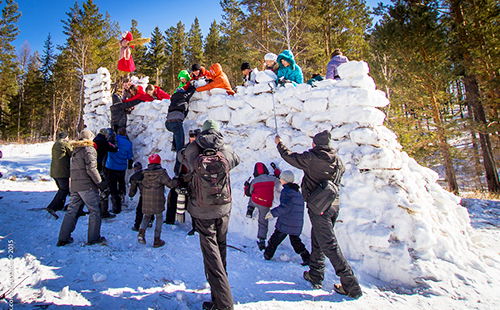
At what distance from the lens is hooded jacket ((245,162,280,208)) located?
150 inches

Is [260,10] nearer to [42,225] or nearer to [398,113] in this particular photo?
[398,113]

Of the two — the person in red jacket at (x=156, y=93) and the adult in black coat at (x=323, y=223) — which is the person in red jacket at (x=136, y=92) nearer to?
the person in red jacket at (x=156, y=93)

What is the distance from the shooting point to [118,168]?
17.6ft

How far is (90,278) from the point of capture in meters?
2.66

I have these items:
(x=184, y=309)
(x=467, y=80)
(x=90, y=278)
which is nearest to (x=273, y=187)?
(x=184, y=309)

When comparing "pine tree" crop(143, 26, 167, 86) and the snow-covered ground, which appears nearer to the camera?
the snow-covered ground

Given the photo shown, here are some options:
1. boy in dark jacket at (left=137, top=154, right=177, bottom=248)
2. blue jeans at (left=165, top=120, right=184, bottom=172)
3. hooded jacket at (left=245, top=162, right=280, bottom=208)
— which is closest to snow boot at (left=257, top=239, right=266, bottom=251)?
hooded jacket at (left=245, top=162, right=280, bottom=208)

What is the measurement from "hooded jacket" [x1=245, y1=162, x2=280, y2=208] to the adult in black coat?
923 mm

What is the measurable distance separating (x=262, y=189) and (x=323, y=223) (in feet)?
4.17

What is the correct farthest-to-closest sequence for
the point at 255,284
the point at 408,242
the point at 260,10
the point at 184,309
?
the point at 260,10
the point at 408,242
the point at 255,284
the point at 184,309

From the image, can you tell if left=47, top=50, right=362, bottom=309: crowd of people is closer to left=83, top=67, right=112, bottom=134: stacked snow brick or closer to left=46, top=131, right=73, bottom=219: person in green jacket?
left=46, top=131, right=73, bottom=219: person in green jacket

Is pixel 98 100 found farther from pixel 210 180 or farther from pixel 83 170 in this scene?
pixel 210 180

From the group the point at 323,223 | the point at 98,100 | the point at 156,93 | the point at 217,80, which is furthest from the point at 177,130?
the point at 98,100

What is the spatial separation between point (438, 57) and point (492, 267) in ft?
27.7
